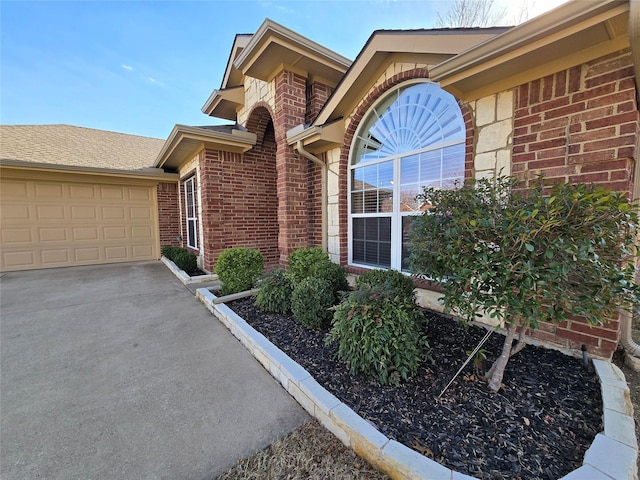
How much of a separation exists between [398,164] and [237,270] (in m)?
3.27

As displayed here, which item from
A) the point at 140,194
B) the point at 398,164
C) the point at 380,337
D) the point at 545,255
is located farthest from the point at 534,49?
the point at 140,194

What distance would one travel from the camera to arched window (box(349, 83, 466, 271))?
3.39m

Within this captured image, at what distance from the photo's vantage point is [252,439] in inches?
74.2

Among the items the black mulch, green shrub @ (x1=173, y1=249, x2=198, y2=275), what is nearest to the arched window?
the black mulch

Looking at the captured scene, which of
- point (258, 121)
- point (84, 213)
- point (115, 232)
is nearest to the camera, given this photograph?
point (258, 121)

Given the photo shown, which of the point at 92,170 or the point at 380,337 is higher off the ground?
the point at 92,170

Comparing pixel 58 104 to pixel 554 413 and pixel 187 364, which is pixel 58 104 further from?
pixel 554 413

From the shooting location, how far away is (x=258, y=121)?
6500mm

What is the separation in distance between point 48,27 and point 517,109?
405 inches

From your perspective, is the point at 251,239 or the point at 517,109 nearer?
the point at 517,109

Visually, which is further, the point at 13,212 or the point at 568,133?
the point at 13,212

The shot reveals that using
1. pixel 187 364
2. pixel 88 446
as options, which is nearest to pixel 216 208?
pixel 187 364

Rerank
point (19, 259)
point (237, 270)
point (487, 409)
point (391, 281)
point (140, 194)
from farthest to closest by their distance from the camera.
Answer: point (140, 194) → point (19, 259) → point (237, 270) → point (391, 281) → point (487, 409)

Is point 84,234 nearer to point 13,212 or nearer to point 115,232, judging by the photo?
point 115,232
